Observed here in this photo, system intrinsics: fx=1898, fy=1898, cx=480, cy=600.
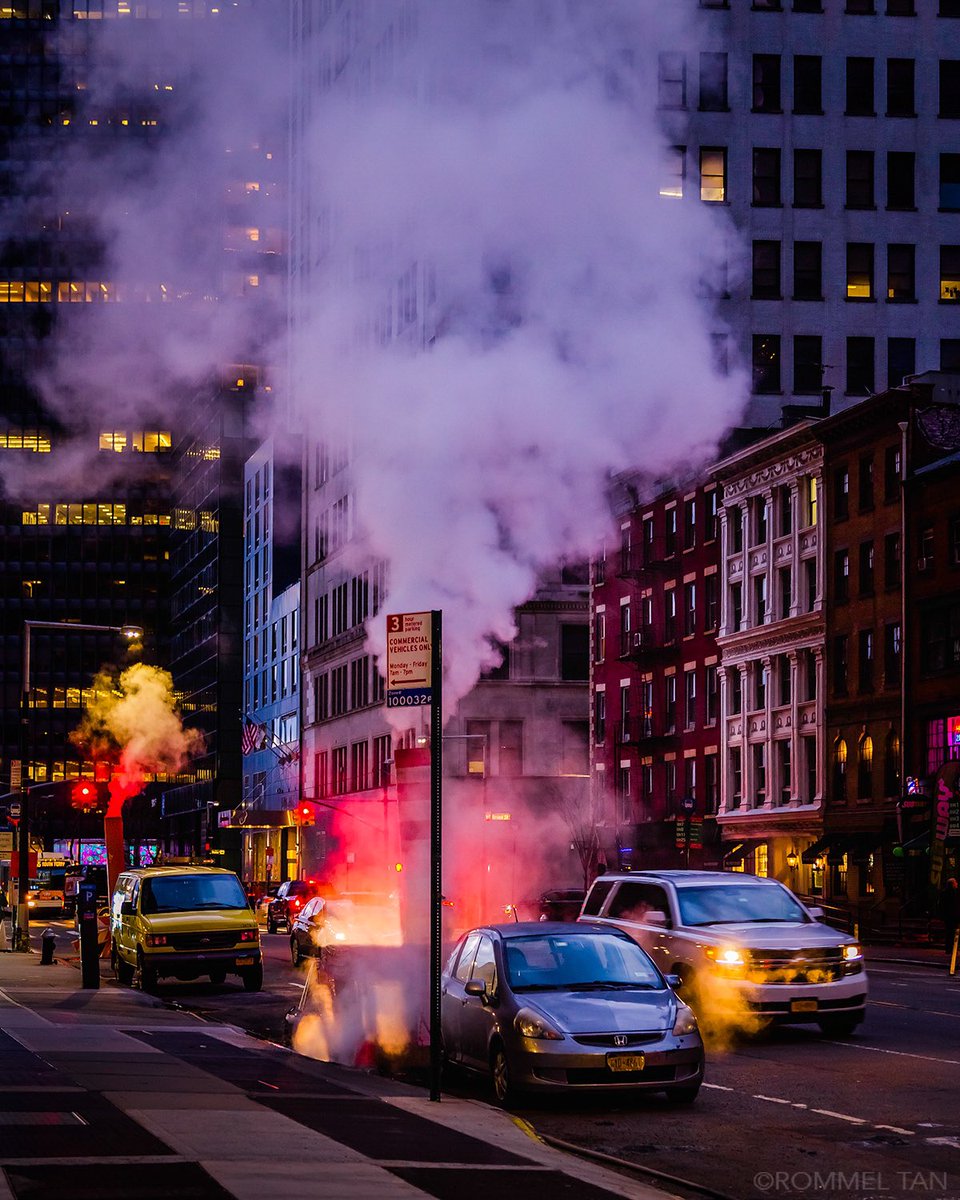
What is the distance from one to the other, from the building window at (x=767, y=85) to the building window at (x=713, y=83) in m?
1.32

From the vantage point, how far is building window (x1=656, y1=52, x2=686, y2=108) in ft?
246

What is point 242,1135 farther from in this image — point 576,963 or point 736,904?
point 736,904

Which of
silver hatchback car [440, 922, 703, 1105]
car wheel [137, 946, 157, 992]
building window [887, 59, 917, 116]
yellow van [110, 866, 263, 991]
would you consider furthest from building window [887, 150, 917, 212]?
silver hatchback car [440, 922, 703, 1105]

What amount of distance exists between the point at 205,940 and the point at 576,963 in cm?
1515

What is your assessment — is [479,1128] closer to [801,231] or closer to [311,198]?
[311,198]

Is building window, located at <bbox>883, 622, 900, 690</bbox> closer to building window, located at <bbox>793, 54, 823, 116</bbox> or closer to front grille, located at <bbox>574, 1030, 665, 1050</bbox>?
building window, located at <bbox>793, 54, 823, 116</bbox>

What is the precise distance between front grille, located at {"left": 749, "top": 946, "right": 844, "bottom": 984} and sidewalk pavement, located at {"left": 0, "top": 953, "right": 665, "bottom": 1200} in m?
5.08

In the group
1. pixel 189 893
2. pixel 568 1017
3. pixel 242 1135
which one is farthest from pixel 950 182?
pixel 242 1135

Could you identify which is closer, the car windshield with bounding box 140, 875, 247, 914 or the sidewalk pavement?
the sidewalk pavement

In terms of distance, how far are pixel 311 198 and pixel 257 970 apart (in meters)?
21.4

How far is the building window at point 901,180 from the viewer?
75.8m

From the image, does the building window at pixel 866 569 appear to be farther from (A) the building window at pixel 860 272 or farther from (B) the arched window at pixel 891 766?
(A) the building window at pixel 860 272

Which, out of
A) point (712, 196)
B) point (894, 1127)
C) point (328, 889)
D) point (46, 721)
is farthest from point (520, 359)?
point (46, 721)

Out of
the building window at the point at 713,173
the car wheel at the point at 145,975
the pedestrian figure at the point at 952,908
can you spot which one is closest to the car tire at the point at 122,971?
the car wheel at the point at 145,975
